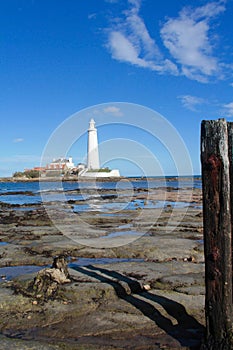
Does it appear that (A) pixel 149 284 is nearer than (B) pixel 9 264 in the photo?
Yes

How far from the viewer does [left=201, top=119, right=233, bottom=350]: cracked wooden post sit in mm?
4371

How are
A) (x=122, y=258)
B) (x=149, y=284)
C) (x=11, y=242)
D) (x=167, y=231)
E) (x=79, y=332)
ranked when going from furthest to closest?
(x=167, y=231) → (x=11, y=242) → (x=122, y=258) → (x=149, y=284) → (x=79, y=332)

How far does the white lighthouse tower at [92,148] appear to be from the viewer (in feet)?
337

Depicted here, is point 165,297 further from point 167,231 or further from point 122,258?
point 167,231

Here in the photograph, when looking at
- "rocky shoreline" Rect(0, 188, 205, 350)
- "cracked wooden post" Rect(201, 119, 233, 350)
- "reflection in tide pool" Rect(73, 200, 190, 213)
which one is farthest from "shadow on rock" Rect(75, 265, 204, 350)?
"reflection in tide pool" Rect(73, 200, 190, 213)

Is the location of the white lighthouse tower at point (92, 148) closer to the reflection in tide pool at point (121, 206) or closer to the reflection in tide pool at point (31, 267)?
the reflection in tide pool at point (121, 206)

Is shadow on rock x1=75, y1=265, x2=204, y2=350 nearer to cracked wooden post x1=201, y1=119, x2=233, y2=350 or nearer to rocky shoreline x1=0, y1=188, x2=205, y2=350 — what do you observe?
rocky shoreline x1=0, y1=188, x2=205, y2=350

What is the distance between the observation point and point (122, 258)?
10008mm

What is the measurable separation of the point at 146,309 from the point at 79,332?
1.29 metres

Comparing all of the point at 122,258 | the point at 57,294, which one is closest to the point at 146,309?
the point at 57,294

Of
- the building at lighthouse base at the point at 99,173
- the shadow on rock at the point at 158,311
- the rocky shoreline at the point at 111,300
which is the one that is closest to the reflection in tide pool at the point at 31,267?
the rocky shoreline at the point at 111,300

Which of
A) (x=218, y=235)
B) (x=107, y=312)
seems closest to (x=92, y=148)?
(x=107, y=312)

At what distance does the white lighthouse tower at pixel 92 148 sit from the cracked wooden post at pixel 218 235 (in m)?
97.3

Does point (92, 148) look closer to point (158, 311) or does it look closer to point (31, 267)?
point (31, 267)
